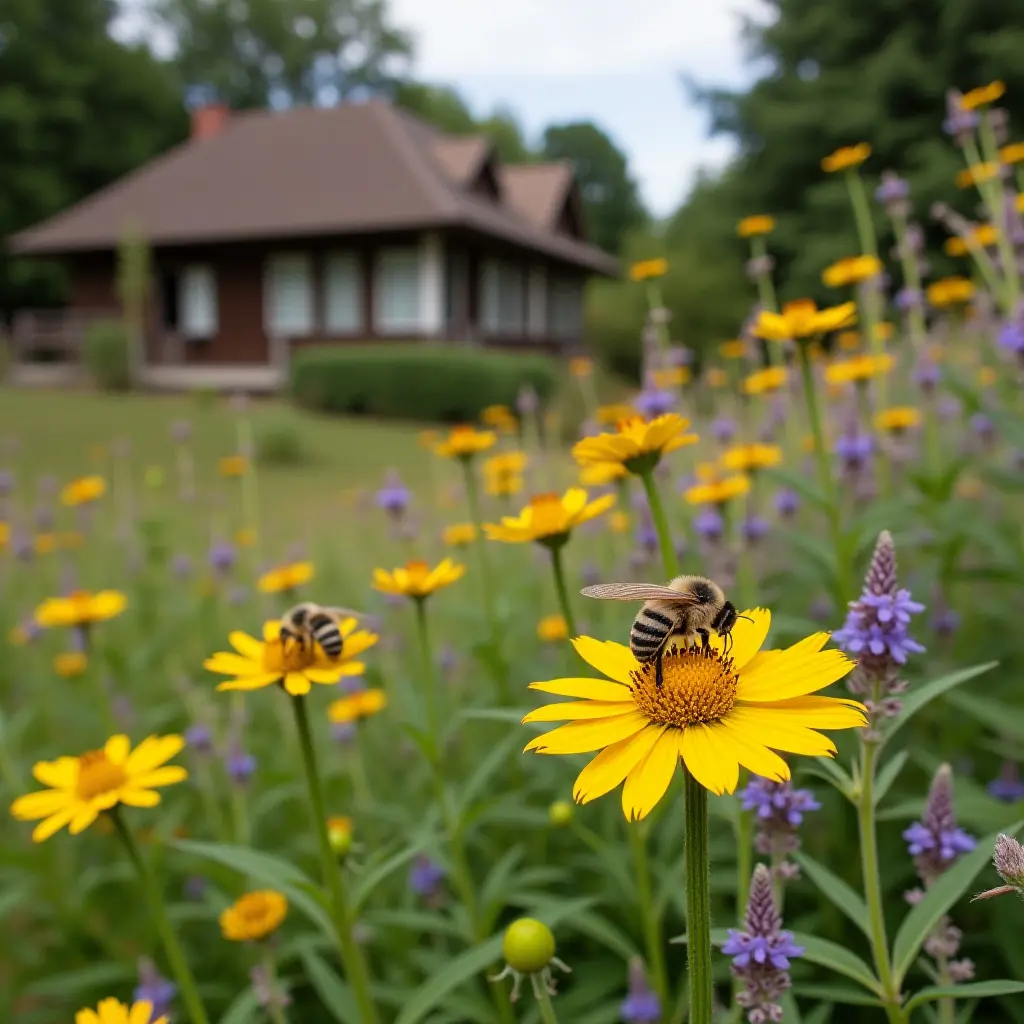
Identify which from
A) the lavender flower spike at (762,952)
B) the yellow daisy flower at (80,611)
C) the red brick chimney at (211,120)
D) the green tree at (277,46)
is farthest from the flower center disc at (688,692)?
the green tree at (277,46)

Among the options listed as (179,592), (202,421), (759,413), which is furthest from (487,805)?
(202,421)

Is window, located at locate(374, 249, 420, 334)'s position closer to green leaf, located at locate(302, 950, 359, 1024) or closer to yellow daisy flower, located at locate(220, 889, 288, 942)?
yellow daisy flower, located at locate(220, 889, 288, 942)

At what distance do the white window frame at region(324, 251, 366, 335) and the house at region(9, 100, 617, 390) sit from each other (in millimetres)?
32

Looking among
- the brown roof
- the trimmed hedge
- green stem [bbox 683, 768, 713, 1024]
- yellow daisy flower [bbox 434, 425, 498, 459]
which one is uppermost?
the brown roof

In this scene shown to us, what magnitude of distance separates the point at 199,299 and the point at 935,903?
2359 centimetres

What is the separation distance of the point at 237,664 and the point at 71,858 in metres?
1.92

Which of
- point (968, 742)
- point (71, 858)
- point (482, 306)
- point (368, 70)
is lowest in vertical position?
point (71, 858)

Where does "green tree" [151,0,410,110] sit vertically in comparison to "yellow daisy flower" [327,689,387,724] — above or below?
above

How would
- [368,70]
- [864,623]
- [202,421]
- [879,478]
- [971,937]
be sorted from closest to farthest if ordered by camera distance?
[864,623]
[971,937]
[879,478]
[202,421]
[368,70]

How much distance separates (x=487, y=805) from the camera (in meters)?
1.84

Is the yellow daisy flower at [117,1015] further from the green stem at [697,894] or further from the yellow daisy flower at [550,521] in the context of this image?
the yellow daisy flower at [550,521]

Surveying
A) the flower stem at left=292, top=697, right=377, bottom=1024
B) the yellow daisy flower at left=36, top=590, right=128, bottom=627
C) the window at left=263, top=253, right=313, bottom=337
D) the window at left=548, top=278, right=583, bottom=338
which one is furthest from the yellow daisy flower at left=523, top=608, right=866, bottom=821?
the window at left=548, top=278, right=583, bottom=338

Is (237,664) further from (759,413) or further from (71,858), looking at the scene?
(759,413)

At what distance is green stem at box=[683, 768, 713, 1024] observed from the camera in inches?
35.5
